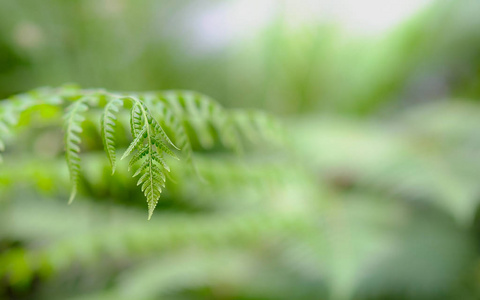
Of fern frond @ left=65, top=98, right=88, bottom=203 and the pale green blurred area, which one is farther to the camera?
the pale green blurred area

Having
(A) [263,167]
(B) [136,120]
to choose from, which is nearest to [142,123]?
(B) [136,120]

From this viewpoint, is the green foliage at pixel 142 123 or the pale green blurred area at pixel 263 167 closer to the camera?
the green foliage at pixel 142 123

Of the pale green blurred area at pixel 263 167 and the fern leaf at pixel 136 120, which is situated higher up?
the pale green blurred area at pixel 263 167

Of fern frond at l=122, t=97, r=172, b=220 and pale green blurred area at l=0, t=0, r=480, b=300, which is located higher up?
pale green blurred area at l=0, t=0, r=480, b=300

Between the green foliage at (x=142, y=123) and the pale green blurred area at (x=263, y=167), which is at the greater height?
the pale green blurred area at (x=263, y=167)

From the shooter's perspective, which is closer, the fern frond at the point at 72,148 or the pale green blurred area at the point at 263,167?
the fern frond at the point at 72,148

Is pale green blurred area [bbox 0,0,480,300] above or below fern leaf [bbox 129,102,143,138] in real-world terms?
above

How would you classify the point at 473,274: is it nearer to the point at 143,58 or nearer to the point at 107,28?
the point at 143,58

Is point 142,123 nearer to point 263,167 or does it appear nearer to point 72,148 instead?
point 72,148
